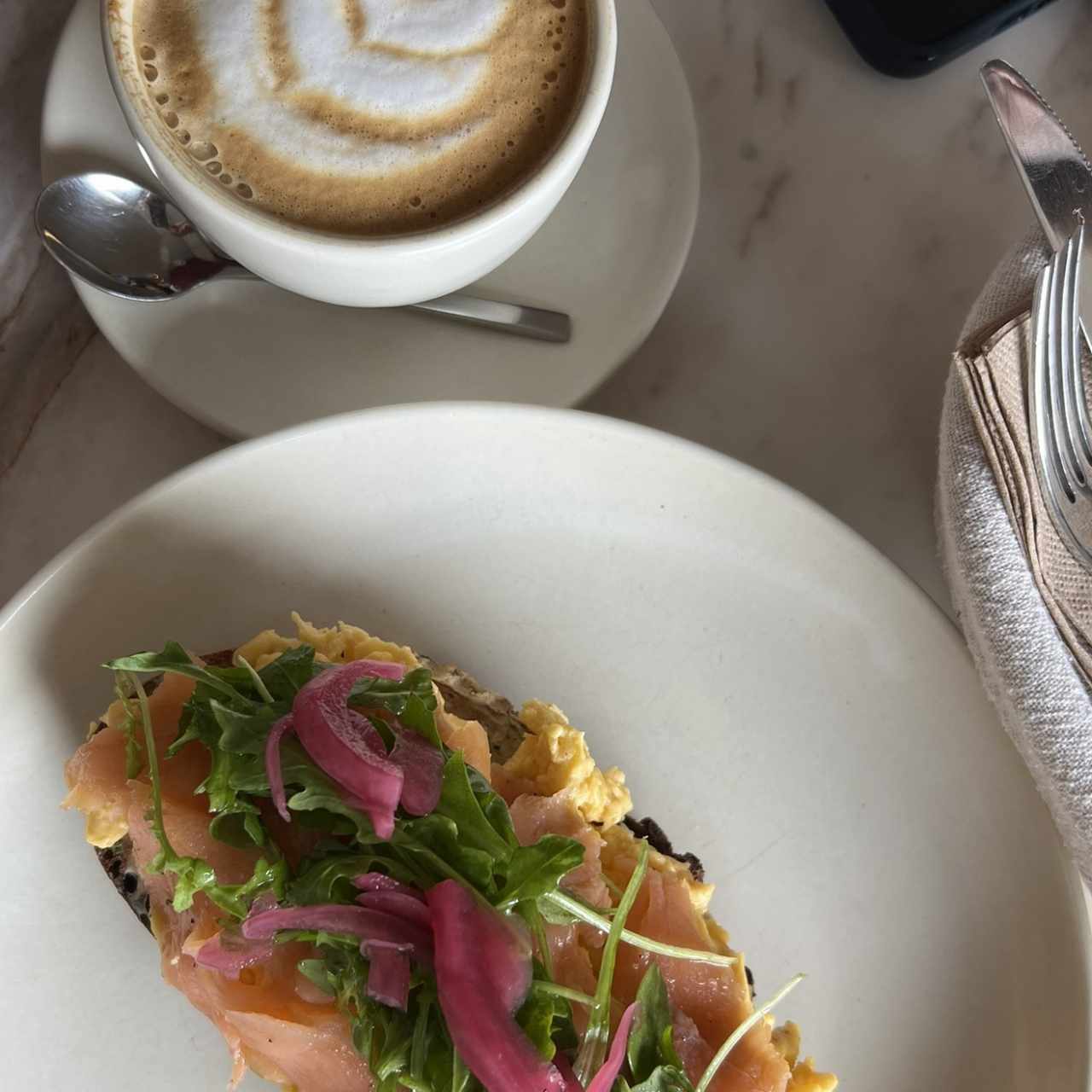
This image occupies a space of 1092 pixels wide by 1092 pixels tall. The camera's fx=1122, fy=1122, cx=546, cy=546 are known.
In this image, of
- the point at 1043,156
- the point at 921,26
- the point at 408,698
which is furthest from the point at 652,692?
the point at 921,26

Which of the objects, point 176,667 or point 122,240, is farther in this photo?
point 122,240

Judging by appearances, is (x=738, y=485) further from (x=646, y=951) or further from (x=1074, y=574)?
(x=646, y=951)

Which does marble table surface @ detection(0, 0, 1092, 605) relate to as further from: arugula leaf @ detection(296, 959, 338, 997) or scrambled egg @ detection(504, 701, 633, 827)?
arugula leaf @ detection(296, 959, 338, 997)

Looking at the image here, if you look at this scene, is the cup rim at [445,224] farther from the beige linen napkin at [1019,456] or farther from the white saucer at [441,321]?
the beige linen napkin at [1019,456]

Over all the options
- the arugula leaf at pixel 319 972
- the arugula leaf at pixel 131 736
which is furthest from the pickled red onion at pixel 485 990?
the arugula leaf at pixel 131 736

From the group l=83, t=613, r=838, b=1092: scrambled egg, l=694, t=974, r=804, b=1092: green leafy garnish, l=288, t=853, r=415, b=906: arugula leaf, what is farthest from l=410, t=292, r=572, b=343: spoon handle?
l=694, t=974, r=804, b=1092: green leafy garnish

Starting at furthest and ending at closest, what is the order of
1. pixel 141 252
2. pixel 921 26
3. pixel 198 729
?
1. pixel 921 26
2. pixel 141 252
3. pixel 198 729

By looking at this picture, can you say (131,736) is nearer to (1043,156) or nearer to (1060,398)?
(1060,398)
